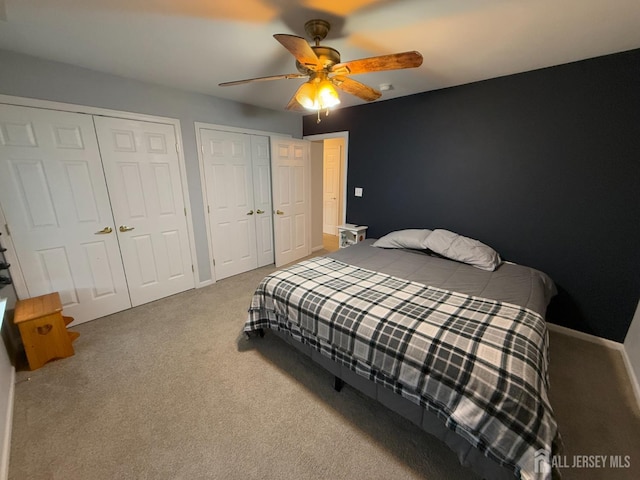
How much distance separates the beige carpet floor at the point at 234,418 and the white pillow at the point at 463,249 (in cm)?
90

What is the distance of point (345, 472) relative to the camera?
1.27 m

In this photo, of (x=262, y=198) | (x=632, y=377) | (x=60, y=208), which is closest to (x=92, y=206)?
(x=60, y=208)

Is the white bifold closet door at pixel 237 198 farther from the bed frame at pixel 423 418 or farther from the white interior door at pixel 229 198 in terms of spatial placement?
the bed frame at pixel 423 418

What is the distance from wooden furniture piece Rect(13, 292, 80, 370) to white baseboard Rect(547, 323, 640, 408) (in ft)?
13.7

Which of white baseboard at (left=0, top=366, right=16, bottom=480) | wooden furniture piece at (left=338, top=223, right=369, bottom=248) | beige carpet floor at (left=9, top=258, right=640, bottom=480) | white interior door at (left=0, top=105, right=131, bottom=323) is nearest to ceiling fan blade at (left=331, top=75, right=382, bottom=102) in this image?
wooden furniture piece at (left=338, top=223, right=369, bottom=248)

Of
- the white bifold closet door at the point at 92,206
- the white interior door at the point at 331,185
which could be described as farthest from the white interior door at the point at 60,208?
the white interior door at the point at 331,185

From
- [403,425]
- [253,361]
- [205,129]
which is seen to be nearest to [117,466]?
[253,361]

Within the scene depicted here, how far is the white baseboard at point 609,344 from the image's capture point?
1.75 metres

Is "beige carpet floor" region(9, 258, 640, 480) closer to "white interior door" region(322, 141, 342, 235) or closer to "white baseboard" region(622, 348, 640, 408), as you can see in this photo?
"white baseboard" region(622, 348, 640, 408)

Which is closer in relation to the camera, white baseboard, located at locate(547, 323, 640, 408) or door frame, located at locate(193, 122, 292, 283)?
white baseboard, located at locate(547, 323, 640, 408)

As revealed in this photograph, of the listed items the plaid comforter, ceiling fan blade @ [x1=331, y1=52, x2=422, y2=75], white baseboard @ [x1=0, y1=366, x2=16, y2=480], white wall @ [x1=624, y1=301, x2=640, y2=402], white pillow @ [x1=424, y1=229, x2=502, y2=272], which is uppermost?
ceiling fan blade @ [x1=331, y1=52, x2=422, y2=75]

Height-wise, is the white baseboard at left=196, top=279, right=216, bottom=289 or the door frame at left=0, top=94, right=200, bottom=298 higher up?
the door frame at left=0, top=94, right=200, bottom=298

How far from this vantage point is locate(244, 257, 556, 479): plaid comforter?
3.41ft

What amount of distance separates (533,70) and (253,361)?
136 inches
